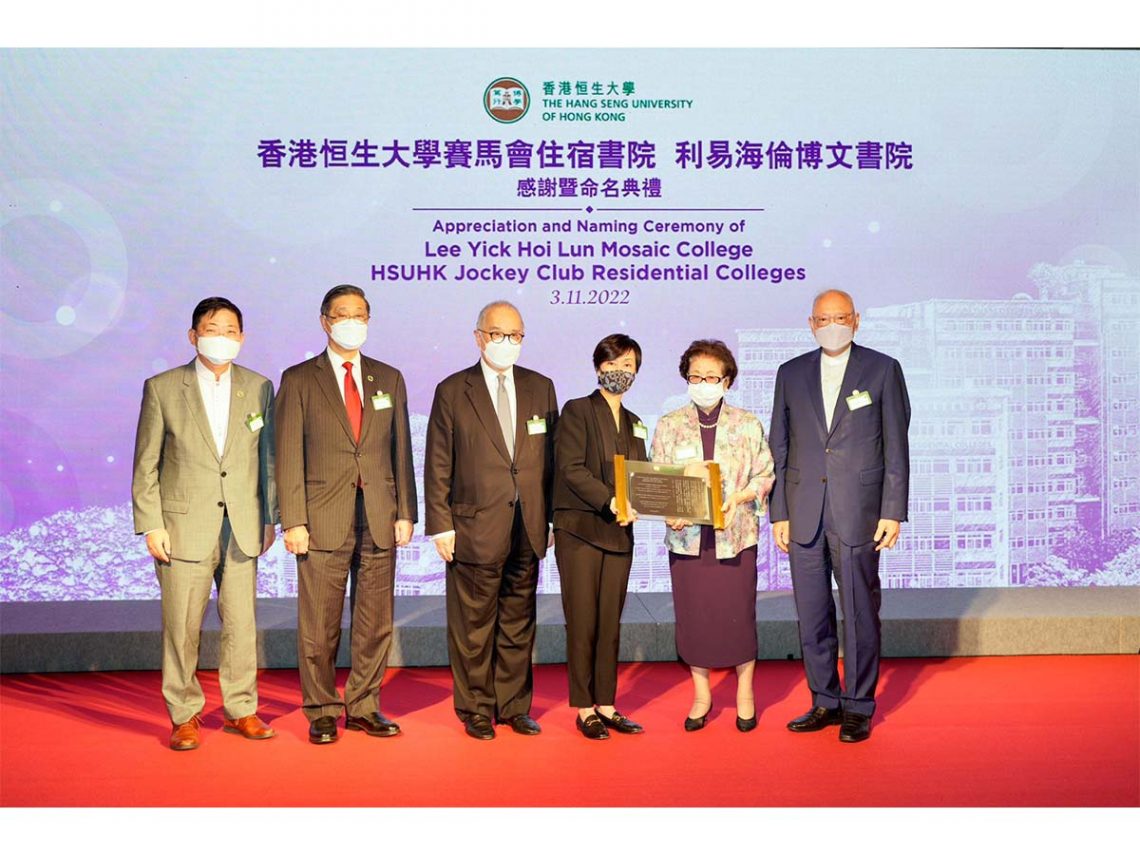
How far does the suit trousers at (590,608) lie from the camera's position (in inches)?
162

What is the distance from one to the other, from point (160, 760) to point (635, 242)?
3469 millimetres

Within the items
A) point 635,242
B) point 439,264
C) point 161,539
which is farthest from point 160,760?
point 635,242

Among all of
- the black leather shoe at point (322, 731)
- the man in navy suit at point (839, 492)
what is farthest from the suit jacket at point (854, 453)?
the black leather shoe at point (322, 731)

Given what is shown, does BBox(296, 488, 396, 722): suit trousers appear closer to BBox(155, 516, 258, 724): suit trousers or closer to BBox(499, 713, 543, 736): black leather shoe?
BBox(155, 516, 258, 724): suit trousers

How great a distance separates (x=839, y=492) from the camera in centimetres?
413

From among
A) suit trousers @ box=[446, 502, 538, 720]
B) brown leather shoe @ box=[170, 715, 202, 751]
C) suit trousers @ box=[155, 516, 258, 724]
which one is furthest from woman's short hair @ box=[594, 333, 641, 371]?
brown leather shoe @ box=[170, 715, 202, 751]

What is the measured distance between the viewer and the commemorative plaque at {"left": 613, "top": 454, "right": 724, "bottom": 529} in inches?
156

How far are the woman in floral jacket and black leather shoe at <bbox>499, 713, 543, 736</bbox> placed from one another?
545mm

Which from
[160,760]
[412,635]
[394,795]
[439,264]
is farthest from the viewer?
[439,264]

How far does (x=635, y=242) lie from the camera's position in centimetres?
615

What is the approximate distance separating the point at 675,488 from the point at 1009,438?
124 inches

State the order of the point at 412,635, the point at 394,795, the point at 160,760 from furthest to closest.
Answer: the point at 412,635 → the point at 160,760 → the point at 394,795

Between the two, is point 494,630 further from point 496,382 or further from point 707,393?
point 707,393

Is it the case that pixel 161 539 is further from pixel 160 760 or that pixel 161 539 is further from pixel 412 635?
pixel 412 635
